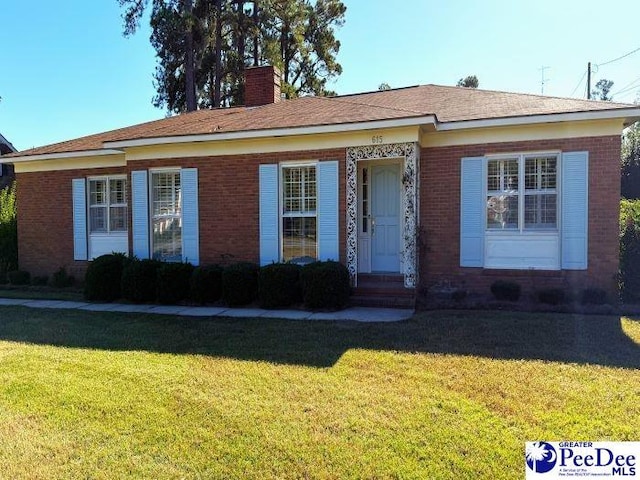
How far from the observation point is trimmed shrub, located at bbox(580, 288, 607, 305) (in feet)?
26.7

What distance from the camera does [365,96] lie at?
13.2 meters

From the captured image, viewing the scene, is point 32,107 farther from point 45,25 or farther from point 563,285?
point 563,285

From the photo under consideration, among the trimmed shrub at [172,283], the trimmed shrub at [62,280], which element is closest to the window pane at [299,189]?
the trimmed shrub at [172,283]

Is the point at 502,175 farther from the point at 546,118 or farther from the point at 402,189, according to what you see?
the point at 402,189

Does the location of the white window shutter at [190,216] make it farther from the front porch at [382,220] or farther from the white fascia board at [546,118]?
the white fascia board at [546,118]

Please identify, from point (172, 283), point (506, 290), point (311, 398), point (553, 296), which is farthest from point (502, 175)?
point (172, 283)

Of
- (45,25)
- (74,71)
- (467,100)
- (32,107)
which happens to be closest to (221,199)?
(467,100)

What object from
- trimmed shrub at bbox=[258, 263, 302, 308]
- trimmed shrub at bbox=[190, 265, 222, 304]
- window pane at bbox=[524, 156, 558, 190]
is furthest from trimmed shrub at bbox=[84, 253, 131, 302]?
window pane at bbox=[524, 156, 558, 190]

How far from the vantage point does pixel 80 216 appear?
39.8 ft

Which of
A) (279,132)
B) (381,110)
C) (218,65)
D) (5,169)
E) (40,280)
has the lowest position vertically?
(40,280)

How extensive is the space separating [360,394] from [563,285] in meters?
5.90

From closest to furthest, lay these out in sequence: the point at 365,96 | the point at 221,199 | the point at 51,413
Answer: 1. the point at 51,413
2. the point at 221,199
3. the point at 365,96

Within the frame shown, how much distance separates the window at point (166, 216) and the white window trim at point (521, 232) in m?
6.56

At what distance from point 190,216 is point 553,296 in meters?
7.44
